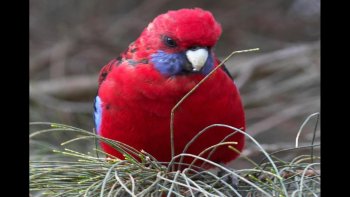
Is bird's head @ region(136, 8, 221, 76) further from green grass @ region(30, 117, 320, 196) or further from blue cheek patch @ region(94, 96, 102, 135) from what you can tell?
green grass @ region(30, 117, 320, 196)

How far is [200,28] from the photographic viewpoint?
2.27m

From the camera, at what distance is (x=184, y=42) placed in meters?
2.32

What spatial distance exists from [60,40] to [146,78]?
234cm

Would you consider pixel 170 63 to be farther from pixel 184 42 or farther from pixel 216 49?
pixel 216 49

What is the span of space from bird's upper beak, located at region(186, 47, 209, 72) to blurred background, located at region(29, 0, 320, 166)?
162cm

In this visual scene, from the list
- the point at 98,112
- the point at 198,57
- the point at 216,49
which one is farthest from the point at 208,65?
the point at 216,49

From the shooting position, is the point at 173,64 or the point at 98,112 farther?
the point at 98,112

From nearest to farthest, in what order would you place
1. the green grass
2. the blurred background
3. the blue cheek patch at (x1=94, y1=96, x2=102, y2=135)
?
→ 1. the green grass
2. the blue cheek patch at (x1=94, y1=96, x2=102, y2=135)
3. the blurred background

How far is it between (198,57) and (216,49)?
2.31 meters

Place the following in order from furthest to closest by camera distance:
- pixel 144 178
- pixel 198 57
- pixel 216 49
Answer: pixel 216 49 < pixel 198 57 < pixel 144 178

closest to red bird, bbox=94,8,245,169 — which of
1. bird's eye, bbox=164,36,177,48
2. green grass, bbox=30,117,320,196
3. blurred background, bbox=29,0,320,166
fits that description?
bird's eye, bbox=164,36,177,48

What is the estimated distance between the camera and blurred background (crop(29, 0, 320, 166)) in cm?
398

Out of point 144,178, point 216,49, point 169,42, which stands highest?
point 216,49
